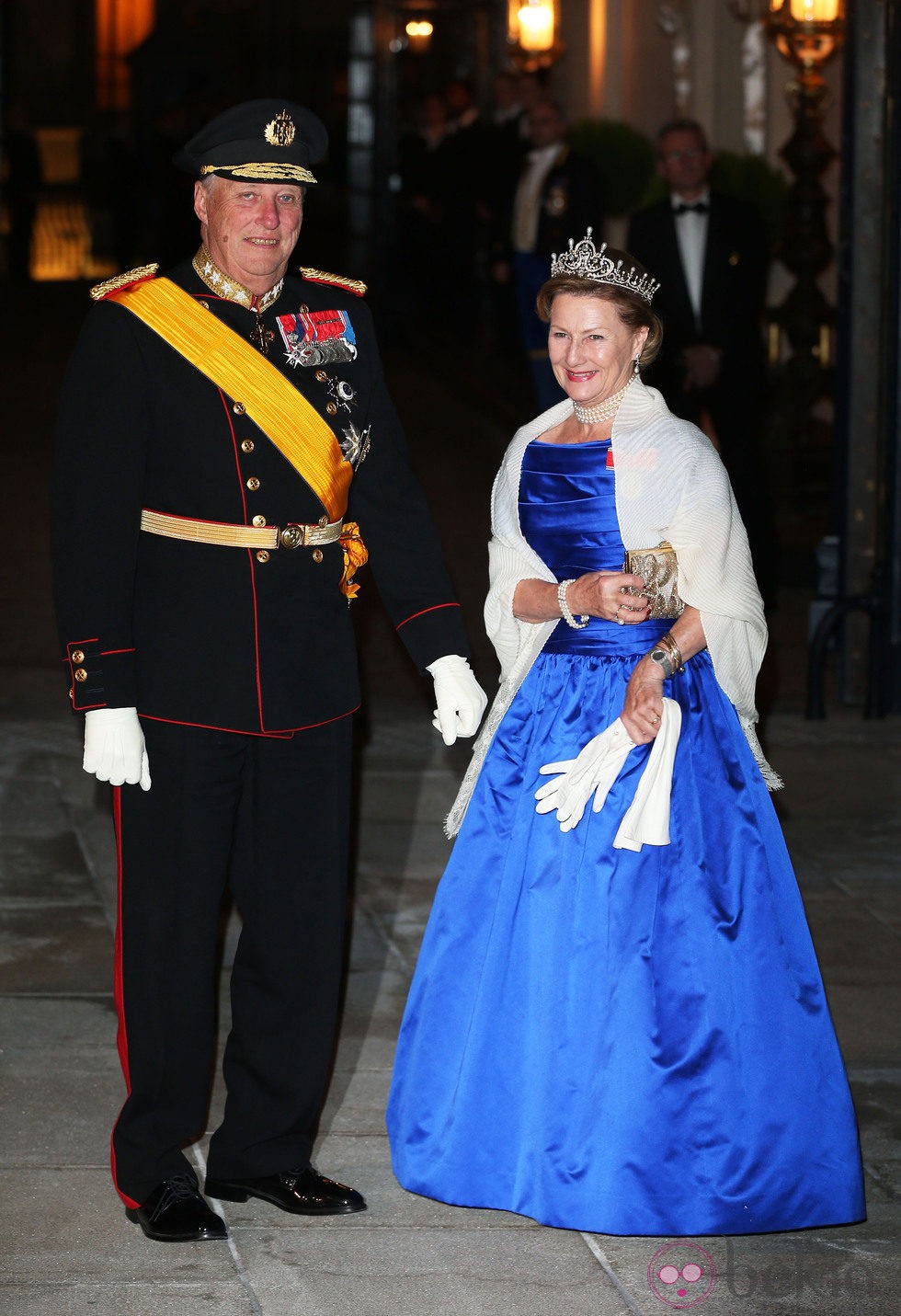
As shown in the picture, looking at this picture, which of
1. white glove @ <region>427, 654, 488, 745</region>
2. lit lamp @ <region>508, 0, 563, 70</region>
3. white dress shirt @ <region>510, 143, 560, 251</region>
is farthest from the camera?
lit lamp @ <region>508, 0, 563, 70</region>

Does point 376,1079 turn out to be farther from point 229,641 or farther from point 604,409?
point 604,409

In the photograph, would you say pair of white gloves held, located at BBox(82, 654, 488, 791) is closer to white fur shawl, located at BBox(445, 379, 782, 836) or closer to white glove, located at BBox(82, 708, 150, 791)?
white glove, located at BBox(82, 708, 150, 791)

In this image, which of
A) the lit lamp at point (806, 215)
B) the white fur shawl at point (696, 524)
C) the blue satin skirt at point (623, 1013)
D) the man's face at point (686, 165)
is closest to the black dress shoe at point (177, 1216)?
the blue satin skirt at point (623, 1013)

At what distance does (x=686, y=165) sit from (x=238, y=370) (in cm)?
528

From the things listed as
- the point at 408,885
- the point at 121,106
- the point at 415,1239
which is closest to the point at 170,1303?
the point at 415,1239

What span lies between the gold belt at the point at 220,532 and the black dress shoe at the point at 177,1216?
113 centimetres

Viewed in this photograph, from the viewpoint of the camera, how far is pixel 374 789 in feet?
21.7

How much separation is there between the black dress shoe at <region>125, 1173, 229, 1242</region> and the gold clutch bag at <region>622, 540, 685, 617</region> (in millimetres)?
1326

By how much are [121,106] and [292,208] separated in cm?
2810

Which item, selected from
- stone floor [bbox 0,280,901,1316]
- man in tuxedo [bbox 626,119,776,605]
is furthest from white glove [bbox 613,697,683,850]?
man in tuxedo [bbox 626,119,776,605]

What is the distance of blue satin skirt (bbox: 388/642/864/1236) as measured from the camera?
3.43 meters

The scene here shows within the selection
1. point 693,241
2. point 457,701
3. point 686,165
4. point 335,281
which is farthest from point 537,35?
point 457,701

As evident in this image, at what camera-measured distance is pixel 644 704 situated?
3.53 metres

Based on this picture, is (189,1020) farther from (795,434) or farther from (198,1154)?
(795,434)
